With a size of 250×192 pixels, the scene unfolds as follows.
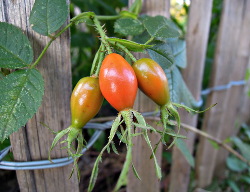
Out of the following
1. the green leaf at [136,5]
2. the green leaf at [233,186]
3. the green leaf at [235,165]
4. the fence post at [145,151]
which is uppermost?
the green leaf at [136,5]

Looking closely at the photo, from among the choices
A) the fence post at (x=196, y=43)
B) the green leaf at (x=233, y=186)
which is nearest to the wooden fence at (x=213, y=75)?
the fence post at (x=196, y=43)

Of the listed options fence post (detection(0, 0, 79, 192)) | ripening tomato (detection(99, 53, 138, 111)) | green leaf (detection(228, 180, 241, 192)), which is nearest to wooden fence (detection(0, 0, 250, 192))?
fence post (detection(0, 0, 79, 192))

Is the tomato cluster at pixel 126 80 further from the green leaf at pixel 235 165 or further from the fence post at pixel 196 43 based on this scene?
the green leaf at pixel 235 165

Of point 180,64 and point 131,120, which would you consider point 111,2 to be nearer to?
point 180,64

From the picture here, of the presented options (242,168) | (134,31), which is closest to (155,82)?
(134,31)

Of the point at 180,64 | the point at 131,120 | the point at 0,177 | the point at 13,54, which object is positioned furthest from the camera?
the point at 0,177

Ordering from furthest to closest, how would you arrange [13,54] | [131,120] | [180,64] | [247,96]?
[247,96] → [180,64] → [13,54] → [131,120]

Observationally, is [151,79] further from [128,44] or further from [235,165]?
[235,165]
